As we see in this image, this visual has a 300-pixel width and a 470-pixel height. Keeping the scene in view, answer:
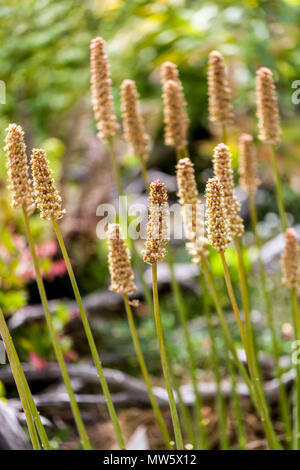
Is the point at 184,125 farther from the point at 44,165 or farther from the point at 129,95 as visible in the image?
the point at 44,165

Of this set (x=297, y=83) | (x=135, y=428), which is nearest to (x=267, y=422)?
(x=135, y=428)

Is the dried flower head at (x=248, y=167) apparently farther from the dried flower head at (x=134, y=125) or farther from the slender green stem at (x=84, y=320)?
the slender green stem at (x=84, y=320)

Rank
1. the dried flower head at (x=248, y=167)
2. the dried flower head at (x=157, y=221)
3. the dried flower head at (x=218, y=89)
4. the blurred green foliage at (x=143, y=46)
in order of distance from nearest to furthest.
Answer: the dried flower head at (x=157, y=221) → the dried flower head at (x=218, y=89) → the dried flower head at (x=248, y=167) → the blurred green foliage at (x=143, y=46)

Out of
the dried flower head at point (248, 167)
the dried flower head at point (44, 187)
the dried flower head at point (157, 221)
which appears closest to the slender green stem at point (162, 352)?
the dried flower head at point (157, 221)

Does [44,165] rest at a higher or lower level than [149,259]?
higher

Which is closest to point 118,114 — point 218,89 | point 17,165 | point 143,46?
point 143,46

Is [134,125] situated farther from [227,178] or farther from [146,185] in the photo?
[227,178]

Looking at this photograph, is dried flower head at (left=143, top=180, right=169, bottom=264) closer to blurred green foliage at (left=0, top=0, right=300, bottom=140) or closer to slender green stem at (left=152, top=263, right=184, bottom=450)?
slender green stem at (left=152, top=263, right=184, bottom=450)
